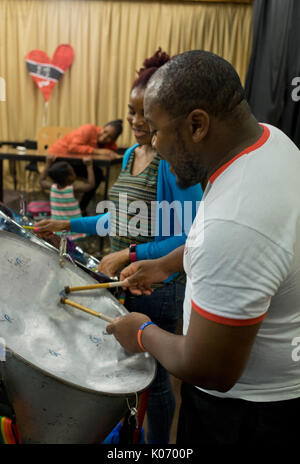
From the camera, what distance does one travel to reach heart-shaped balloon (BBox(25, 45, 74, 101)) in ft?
14.1

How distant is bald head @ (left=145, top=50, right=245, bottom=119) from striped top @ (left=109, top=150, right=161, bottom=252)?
0.45 meters

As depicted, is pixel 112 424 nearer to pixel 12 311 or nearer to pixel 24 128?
pixel 12 311

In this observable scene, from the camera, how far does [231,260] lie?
1.45 ft

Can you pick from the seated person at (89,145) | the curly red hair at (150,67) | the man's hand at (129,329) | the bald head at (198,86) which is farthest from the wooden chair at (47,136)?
the bald head at (198,86)

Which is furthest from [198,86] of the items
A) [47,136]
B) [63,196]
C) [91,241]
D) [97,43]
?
[97,43]

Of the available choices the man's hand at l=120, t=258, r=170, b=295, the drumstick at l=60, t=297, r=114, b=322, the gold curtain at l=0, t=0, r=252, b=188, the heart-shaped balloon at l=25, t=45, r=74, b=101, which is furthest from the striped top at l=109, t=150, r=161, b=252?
the heart-shaped balloon at l=25, t=45, r=74, b=101

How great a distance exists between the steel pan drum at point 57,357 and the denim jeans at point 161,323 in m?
0.21

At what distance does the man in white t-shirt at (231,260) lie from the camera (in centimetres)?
45

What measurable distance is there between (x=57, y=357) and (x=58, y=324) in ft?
0.32

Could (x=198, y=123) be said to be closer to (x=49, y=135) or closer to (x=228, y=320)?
(x=228, y=320)

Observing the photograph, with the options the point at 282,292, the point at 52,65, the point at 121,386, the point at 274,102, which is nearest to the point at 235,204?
the point at 282,292

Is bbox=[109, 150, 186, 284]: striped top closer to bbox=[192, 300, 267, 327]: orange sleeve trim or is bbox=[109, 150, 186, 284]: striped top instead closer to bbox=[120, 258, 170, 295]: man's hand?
bbox=[120, 258, 170, 295]: man's hand

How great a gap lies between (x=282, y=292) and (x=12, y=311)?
1.72 feet

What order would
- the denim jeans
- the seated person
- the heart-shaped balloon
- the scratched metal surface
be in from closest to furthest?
the scratched metal surface
the denim jeans
the seated person
the heart-shaped balloon
